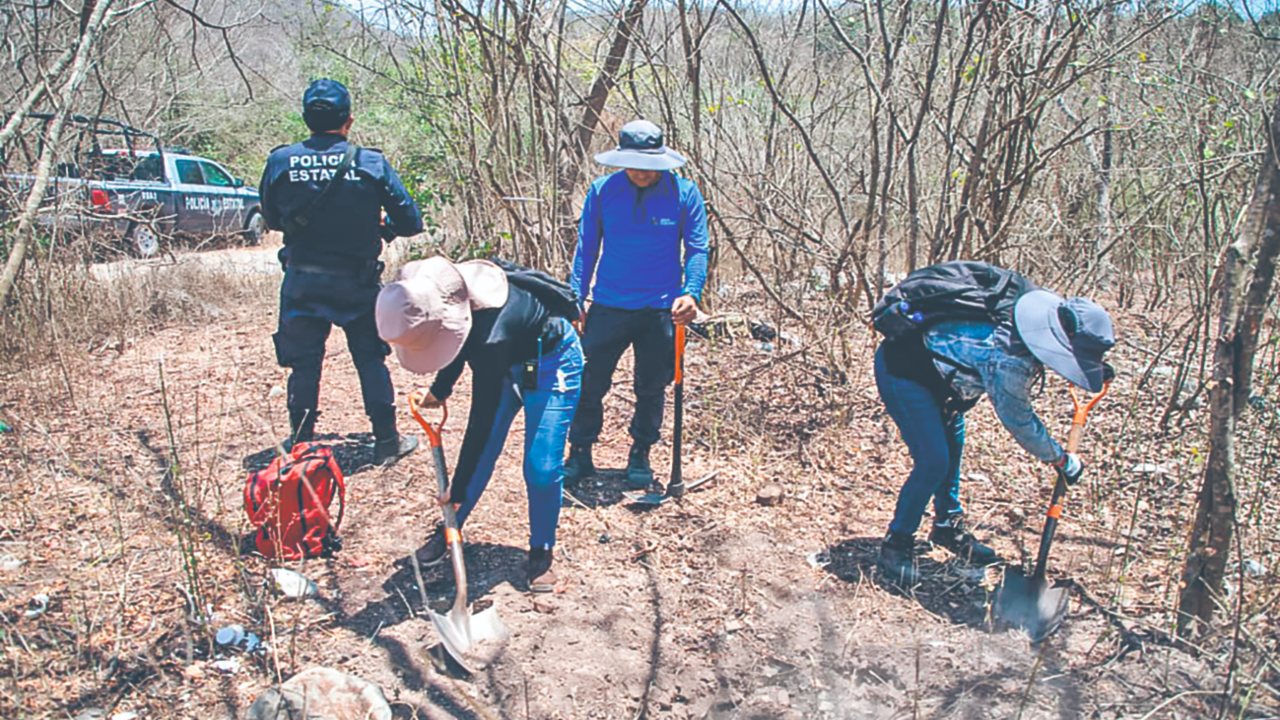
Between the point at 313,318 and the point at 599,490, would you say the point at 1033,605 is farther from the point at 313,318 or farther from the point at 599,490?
the point at 313,318

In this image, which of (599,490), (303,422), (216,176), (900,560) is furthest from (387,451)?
(216,176)

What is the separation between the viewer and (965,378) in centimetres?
316

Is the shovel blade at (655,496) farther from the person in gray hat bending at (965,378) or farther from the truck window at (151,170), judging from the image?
the truck window at (151,170)

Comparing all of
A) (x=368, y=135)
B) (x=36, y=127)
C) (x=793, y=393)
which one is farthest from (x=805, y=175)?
(x=368, y=135)

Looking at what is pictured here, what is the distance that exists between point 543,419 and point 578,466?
46.0 inches

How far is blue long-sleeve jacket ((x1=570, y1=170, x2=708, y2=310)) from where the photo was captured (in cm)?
405

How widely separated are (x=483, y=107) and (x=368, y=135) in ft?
24.0

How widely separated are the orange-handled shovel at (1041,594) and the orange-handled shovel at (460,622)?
1784 mm

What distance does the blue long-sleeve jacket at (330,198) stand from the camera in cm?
400

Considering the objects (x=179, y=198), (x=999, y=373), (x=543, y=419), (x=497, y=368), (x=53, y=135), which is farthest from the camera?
(x=179, y=198)

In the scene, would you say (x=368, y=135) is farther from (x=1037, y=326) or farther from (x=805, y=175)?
(x=1037, y=326)

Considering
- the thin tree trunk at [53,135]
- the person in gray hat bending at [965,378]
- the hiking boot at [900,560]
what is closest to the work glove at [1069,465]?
the person in gray hat bending at [965,378]

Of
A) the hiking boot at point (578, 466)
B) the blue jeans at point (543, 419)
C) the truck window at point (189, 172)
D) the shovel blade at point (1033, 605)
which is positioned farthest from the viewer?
the truck window at point (189, 172)

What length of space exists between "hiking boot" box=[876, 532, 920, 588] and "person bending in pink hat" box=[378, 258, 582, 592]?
4.28 ft
